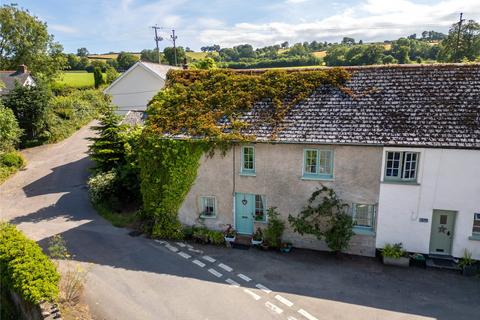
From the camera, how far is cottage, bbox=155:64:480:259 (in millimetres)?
14805

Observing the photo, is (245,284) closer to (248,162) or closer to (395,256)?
(248,162)

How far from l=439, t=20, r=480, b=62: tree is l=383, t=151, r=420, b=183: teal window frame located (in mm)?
54596

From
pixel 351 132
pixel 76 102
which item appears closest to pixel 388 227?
pixel 351 132

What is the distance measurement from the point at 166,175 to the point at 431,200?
12.3 metres

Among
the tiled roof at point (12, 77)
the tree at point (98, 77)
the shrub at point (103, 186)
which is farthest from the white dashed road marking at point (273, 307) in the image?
the tree at point (98, 77)

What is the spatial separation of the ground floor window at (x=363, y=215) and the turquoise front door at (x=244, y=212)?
16.0ft

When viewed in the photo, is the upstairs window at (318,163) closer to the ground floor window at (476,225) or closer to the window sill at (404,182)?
the window sill at (404,182)

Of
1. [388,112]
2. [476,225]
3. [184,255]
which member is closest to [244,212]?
[184,255]

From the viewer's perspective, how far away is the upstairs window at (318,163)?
52.7 feet

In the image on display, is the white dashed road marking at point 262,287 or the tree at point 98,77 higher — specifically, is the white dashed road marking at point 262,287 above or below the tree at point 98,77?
below

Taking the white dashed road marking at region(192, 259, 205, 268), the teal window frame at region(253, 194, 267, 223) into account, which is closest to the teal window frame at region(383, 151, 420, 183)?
the teal window frame at region(253, 194, 267, 223)

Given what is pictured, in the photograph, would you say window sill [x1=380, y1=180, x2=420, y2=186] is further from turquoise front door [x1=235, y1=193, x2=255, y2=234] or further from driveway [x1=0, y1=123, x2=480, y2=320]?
turquoise front door [x1=235, y1=193, x2=255, y2=234]

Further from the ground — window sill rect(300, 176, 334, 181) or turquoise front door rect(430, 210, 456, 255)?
window sill rect(300, 176, 334, 181)

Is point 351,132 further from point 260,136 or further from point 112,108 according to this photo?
point 112,108
